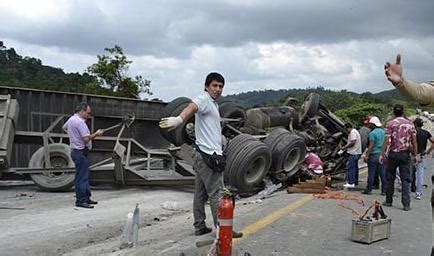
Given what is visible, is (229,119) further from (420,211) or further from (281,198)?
(420,211)

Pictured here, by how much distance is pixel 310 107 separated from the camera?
1274 centimetres

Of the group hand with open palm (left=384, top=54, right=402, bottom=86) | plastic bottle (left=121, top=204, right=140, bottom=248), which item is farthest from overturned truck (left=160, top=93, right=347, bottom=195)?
hand with open palm (left=384, top=54, right=402, bottom=86)

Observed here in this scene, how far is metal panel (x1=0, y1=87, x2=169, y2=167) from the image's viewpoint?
489 inches

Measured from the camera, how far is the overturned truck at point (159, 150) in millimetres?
10070

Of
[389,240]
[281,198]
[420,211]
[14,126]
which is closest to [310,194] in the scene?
[281,198]

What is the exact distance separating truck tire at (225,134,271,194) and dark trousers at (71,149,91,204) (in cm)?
256

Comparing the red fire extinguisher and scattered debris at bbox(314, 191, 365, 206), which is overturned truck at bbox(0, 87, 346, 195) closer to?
scattered debris at bbox(314, 191, 365, 206)

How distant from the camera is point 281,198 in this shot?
9.49 m

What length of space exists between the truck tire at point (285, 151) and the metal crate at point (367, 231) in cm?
449

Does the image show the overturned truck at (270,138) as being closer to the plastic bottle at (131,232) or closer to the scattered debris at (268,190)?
the scattered debris at (268,190)

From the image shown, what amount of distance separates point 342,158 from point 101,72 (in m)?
18.7

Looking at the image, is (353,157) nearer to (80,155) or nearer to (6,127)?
(80,155)

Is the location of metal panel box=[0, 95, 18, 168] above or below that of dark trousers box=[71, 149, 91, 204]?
above

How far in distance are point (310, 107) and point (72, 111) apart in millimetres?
6239
